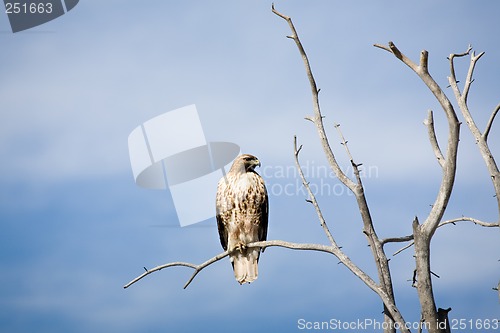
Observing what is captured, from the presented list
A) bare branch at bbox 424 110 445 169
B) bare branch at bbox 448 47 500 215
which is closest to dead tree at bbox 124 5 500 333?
bare branch at bbox 424 110 445 169

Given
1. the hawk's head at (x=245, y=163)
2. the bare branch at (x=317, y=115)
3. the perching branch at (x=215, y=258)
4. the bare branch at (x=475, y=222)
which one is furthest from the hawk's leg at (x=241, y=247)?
the bare branch at (x=475, y=222)

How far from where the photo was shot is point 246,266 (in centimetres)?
759

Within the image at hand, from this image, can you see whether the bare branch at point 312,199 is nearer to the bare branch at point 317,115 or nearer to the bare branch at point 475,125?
the bare branch at point 317,115

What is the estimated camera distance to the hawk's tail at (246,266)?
7574 mm

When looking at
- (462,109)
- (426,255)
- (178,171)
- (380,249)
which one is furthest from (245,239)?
(462,109)

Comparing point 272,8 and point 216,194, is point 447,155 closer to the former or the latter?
point 272,8

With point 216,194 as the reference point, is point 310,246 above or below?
below

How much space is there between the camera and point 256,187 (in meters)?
7.52

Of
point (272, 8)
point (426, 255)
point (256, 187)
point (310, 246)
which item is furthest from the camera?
point (256, 187)

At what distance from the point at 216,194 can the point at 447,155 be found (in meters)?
2.83

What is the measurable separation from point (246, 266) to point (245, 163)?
114 centimetres

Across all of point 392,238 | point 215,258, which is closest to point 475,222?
point 392,238

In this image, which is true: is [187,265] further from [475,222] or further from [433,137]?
[475,222]

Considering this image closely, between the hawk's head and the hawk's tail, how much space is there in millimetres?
912
